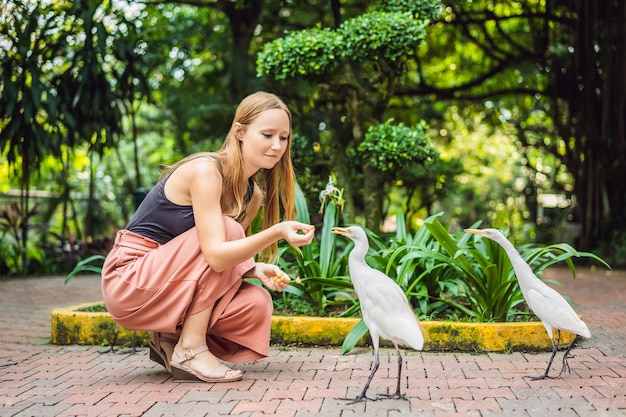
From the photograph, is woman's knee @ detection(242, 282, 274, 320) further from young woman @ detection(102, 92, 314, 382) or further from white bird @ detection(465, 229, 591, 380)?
white bird @ detection(465, 229, 591, 380)

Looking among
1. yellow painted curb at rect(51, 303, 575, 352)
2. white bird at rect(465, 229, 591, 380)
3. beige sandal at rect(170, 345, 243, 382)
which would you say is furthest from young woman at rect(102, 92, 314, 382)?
white bird at rect(465, 229, 591, 380)

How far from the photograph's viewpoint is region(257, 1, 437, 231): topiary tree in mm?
6840

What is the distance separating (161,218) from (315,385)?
43.8 inches

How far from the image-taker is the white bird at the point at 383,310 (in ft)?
9.91

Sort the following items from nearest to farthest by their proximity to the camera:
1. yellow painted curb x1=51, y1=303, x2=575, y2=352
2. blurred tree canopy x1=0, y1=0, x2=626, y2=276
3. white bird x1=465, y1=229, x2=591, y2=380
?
white bird x1=465, y1=229, x2=591, y2=380, yellow painted curb x1=51, y1=303, x2=575, y2=352, blurred tree canopy x1=0, y1=0, x2=626, y2=276

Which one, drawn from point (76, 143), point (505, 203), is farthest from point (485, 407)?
point (505, 203)

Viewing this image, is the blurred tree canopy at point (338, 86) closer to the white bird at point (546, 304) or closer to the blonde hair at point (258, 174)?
the blonde hair at point (258, 174)

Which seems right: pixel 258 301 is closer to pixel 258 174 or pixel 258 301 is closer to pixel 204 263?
pixel 204 263

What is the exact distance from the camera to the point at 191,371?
134 inches

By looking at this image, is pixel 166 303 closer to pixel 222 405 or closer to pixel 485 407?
pixel 222 405

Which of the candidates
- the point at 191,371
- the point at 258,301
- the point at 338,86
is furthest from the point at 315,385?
the point at 338,86

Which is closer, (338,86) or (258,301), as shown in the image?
(258,301)

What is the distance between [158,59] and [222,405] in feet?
35.2

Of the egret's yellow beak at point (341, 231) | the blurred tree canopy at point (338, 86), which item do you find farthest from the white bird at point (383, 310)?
the blurred tree canopy at point (338, 86)
